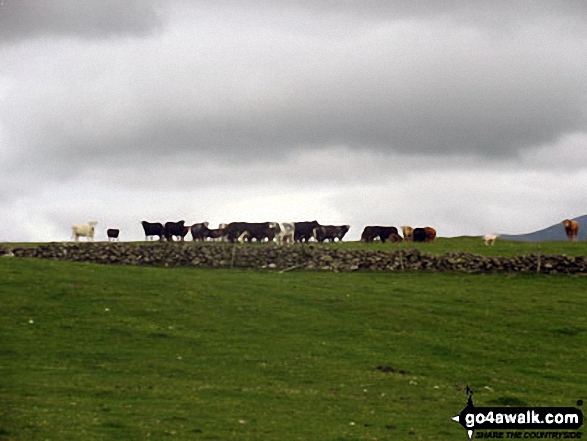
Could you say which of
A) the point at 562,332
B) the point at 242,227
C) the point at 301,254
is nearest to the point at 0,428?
the point at 562,332

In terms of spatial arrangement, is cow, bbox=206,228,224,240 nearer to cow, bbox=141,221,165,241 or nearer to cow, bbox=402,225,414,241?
cow, bbox=141,221,165,241

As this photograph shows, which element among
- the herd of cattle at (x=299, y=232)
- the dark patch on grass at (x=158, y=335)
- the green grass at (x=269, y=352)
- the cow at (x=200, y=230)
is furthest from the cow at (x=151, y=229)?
the dark patch on grass at (x=158, y=335)

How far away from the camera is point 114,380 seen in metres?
29.4

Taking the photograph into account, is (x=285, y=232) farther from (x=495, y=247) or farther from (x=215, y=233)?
(x=495, y=247)

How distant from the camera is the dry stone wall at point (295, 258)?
2346 inches

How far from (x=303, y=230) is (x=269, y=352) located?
43798 millimetres

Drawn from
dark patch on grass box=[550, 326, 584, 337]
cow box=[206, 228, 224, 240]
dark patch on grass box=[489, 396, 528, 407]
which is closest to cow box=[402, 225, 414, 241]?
cow box=[206, 228, 224, 240]

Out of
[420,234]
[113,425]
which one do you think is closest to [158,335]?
[113,425]

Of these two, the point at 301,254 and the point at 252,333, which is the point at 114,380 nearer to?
the point at 252,333

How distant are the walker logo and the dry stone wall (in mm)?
32218

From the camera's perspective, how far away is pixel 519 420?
26.2 meters

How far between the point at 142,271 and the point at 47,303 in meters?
11.9

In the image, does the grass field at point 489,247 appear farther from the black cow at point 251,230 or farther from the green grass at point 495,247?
the black cow at point 251,230

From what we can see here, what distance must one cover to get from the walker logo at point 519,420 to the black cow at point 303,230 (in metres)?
50.7
